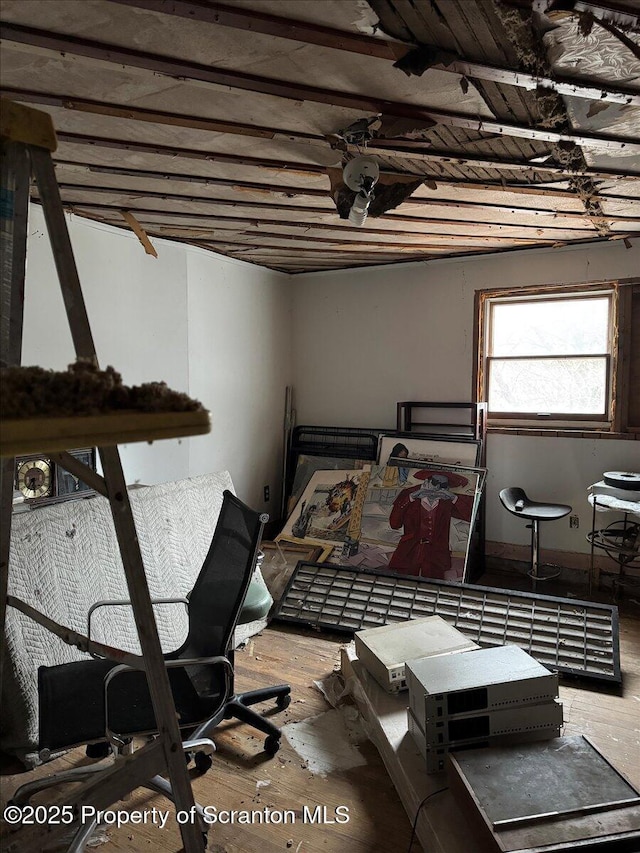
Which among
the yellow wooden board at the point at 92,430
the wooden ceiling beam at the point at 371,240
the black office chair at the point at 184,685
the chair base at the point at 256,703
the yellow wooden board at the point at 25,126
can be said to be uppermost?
the wooden ceiling beam at the point at 371,240

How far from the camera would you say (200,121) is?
2.14 metres

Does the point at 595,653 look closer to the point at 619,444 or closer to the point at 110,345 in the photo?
the point at 619,444

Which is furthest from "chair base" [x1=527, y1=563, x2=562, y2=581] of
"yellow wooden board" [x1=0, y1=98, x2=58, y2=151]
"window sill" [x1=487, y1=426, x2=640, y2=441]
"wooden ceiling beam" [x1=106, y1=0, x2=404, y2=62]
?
"yellow wooden board" [x1=0, y1=98, x2=58, y2=151]

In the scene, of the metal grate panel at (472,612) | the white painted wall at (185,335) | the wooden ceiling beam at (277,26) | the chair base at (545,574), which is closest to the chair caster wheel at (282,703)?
the metal grate panel at (472,612)

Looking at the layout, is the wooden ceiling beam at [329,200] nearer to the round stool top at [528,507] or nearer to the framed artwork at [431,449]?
the framed artwork at [431,449]

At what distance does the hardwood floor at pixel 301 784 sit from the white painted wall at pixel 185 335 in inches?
78.7

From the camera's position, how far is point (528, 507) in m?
4.34

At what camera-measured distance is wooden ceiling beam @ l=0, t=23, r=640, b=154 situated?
1.61 meters

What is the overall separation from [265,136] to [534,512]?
10.5 ft

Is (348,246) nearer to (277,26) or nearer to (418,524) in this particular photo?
(418,524)

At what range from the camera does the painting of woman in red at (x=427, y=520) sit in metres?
4.23

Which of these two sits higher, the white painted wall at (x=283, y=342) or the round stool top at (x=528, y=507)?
the white painted wall at (x=283, y=342)

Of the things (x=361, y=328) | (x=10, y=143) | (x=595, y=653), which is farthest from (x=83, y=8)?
(x=361, y=328)

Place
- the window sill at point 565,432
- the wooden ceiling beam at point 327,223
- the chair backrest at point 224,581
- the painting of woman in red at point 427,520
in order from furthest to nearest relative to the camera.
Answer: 1. the window sill at point 565,432
2. the painting of woman in red at point 427,520
3. the wooden ceiling beam at point 327,223
4. the chair backrest at point 224,581
